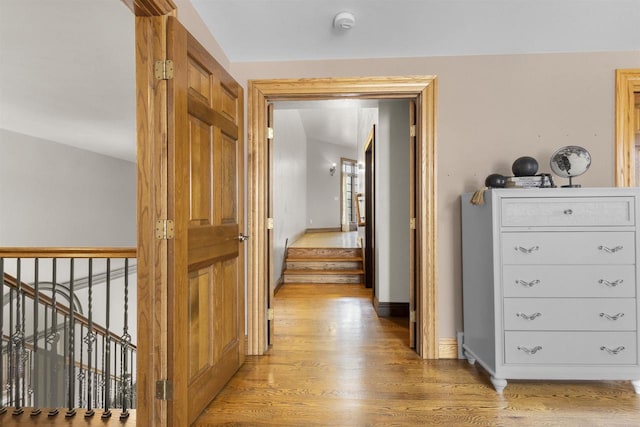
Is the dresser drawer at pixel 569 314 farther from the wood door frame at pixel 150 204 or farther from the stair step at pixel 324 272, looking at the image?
the stair step at pixel 324 272

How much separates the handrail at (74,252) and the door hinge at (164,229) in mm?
372

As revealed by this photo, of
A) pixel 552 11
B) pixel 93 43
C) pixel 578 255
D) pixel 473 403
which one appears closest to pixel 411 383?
pixel 473 403

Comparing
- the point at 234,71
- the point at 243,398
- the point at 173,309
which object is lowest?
the point at 243,398

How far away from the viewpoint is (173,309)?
155 centimetres

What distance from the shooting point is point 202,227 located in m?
1.79

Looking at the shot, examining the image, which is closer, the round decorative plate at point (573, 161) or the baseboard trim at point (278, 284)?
the round decorative plate at point (573, 161)

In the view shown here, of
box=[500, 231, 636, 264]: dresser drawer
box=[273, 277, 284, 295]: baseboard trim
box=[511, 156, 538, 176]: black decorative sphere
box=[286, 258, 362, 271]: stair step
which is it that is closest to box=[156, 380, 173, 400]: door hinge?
box=[500, 231, 636, 264]: dresser drawer

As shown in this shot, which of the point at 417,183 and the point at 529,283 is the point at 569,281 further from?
the point at 417,183

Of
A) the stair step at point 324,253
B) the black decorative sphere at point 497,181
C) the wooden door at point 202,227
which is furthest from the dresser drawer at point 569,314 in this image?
the stair step at point 324,253

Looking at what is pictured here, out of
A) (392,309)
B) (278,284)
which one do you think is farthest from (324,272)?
(392,309)

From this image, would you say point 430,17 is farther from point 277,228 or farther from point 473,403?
point 277,228

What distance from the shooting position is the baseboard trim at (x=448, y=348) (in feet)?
8.10

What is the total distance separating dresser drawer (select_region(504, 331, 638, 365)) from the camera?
6.37 ft

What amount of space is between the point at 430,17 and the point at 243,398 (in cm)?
256
